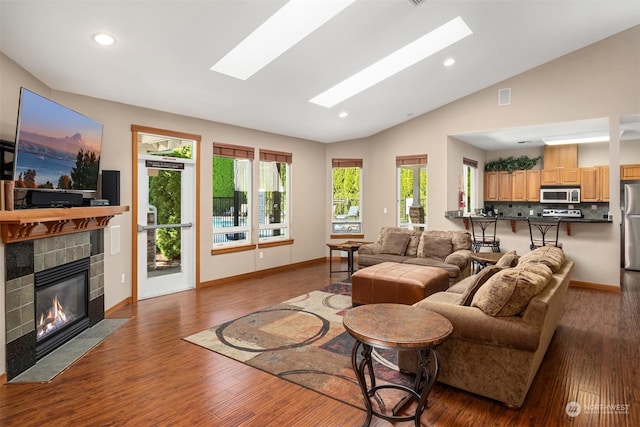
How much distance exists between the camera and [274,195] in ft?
22.4

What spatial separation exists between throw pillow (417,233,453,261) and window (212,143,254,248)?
3.04 m

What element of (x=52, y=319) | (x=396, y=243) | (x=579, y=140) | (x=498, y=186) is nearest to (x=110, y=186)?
(x=52, y=319)

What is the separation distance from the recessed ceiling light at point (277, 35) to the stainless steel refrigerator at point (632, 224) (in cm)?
686

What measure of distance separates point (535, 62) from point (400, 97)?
6.95 feet

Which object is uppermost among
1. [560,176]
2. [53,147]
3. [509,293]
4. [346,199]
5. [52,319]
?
[560,176]

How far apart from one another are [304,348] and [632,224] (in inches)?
285

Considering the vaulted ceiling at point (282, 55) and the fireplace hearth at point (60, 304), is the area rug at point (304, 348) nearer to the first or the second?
the fireplace hearth at point (60, 304)

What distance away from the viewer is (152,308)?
175 inches

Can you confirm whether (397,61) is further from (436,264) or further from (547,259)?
(547,259)

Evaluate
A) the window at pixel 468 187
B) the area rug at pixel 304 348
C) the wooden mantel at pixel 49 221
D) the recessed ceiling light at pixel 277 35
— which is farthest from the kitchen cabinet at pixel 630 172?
the wooden mantel at pixel 49 221

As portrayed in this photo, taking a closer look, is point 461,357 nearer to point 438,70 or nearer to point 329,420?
point 329,420

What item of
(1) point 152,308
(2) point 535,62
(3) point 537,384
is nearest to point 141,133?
(1) point 152,308

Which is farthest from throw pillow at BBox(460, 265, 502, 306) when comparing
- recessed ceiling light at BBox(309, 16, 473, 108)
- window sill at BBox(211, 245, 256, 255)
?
window sill at BBox(211, 245, 256, 255)

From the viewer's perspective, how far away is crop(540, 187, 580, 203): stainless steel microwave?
289 inches
